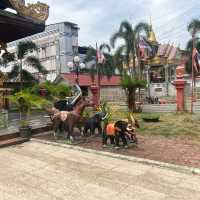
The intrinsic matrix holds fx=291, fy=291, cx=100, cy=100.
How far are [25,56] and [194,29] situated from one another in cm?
2182

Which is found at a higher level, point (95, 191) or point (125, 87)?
point (125, 87)

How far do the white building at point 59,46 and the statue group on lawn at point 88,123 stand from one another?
142ft

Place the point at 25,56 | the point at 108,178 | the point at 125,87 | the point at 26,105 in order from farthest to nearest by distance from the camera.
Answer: the point at 25,56, the point at 125,87, the point at 26,105, the point at 108,178

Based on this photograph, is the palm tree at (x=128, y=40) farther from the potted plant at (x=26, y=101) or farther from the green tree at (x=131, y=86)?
the potted plant at (x=26, y=101)

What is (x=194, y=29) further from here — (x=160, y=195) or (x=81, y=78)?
(x=160, y=195)

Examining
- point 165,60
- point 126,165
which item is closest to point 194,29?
point 165,60

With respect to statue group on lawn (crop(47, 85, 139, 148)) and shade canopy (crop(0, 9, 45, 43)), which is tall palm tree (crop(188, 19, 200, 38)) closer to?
shade canopy (crop(0, 9, 45, 43))

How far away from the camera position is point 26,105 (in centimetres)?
1102

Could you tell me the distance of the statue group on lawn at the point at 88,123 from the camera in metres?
8.39

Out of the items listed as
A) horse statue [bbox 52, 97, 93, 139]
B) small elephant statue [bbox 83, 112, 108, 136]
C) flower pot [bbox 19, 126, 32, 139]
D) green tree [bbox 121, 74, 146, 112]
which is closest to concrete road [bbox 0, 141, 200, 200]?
horse statue [bbox 52, 97, 93, 139]

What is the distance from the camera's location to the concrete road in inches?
206

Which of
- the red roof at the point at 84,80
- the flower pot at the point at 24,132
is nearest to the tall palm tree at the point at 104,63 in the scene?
the red roof at the point at 84,80

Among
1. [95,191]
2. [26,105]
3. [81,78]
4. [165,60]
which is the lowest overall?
[95,191]

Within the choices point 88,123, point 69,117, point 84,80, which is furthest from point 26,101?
point 84,80
